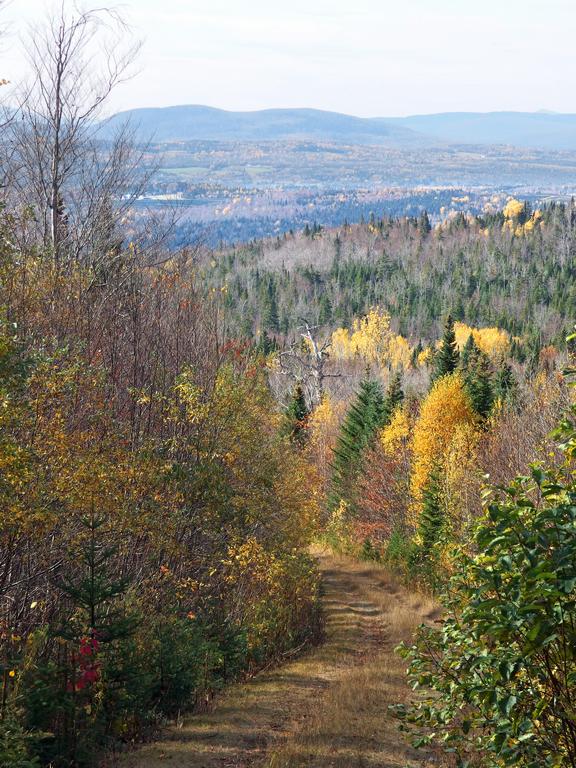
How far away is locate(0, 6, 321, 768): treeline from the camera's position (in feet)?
31.7

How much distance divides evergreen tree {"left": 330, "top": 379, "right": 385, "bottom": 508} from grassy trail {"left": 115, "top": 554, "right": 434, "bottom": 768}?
2540 cm

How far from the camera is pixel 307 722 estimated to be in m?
12.9

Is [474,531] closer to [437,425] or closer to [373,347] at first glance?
[437,425]

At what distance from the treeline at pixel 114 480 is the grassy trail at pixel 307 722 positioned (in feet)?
2.05

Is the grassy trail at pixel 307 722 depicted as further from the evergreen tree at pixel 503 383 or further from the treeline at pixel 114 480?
the evergreen tree at pixel 503 383

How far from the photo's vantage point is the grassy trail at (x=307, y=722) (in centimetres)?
1104

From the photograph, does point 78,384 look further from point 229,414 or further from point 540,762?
point 540,762

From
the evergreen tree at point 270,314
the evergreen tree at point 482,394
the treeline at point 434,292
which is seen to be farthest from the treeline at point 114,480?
the evergreen tree at point 270,314

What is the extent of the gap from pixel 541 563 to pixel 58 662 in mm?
7977

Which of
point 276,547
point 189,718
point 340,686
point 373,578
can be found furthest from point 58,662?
point 373,578

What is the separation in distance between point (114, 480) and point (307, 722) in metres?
5.28

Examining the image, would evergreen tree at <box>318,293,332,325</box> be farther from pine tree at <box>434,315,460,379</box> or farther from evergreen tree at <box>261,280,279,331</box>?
pine tree at <box>434,315,460,379</box>

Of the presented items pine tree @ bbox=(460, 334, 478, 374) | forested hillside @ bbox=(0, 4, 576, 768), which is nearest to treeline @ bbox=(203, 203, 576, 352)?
pine tree @ bbox=(460, 334, 478, 374)

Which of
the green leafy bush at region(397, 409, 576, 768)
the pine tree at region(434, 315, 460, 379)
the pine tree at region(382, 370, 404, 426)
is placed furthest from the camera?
the pine tree at region(434, 315, 460, 379)
